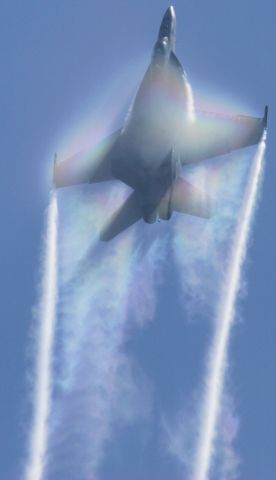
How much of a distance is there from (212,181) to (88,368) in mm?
14652

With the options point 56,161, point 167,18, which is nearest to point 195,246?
point 56,161

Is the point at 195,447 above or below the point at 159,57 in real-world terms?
below

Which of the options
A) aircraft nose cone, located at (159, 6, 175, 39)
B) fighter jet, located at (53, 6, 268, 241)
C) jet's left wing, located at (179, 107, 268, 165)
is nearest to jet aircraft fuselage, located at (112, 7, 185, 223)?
fighter jet, located at (53, 6, 268, 241)

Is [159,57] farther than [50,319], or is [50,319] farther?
[159,57]

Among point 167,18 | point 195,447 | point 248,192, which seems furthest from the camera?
point 167,18

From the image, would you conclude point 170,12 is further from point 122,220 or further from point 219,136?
point 122,220


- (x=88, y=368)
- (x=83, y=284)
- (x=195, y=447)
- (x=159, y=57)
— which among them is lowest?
(x=195, y=447)

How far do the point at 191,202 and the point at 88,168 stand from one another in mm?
7967

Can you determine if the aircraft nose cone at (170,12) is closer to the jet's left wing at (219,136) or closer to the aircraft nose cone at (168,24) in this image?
the aircraft nose cone at (168,24)

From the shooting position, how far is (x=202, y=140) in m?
67.9

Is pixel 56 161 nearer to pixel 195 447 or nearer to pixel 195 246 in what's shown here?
pixel 195 246

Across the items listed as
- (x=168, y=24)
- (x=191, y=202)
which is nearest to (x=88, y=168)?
(x=191, y=202)

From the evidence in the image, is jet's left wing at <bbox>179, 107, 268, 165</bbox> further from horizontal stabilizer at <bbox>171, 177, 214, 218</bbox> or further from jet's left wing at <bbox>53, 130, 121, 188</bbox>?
jet's left wing at <bbox>53, 130, 121, 188</bbox>

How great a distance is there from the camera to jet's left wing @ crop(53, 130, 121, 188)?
6794 centimetres
